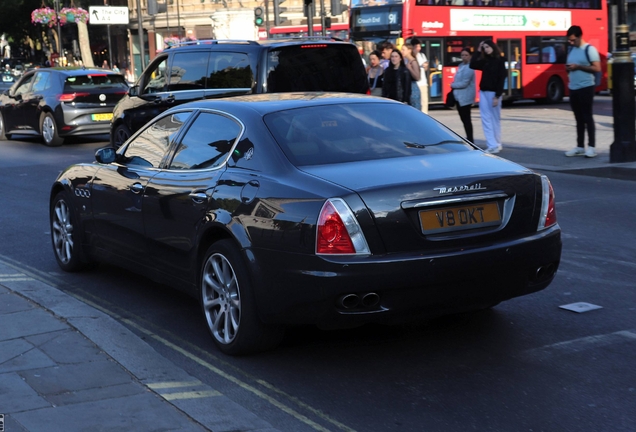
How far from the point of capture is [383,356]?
5176 mm

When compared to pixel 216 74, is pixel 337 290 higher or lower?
lower

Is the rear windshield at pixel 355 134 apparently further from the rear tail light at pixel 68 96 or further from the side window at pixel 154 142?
the rear tail light at pixel 68 96

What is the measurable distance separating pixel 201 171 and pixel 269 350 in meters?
1.15

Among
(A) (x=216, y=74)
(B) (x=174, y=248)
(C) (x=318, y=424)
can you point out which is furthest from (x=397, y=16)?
(C) (x=318, y=424)

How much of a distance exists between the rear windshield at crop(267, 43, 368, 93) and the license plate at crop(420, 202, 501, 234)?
771cm

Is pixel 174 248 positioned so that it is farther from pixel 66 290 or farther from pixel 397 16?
pixel 397 16

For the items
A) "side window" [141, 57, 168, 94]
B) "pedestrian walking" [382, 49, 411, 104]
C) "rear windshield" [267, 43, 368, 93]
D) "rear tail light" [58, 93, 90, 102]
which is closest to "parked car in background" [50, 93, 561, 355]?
"rear windshield" [267, 43, 368, 93]

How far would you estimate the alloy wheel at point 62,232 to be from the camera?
24.5 feet

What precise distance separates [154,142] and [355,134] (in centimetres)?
157

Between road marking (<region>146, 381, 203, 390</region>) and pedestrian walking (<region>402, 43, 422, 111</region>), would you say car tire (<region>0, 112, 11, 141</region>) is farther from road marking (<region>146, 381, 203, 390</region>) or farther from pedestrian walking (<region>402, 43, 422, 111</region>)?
road marking (<region>146, 381, 203, 390</region>)

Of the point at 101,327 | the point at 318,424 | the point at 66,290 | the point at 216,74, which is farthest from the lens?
the point at 216,74

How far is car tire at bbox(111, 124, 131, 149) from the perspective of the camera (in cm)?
1564

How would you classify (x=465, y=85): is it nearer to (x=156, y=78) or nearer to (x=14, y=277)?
(x=156, y=78)

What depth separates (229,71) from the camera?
42.9 ft
